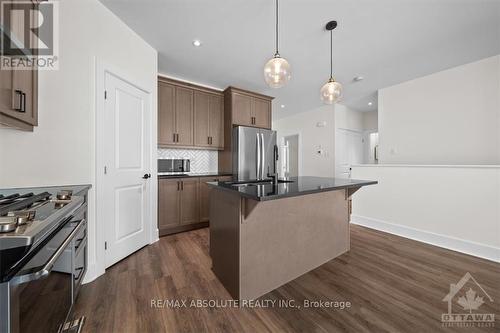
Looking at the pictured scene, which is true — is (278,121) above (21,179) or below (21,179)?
above

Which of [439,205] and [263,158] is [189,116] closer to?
[263,158]

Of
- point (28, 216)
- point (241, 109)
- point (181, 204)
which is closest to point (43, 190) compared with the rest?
point (28, 216)

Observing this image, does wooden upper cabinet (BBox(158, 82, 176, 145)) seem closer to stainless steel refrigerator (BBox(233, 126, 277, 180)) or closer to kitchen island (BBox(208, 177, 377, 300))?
stainless steel refrigerator (BBox(233, 126, 277, 180))

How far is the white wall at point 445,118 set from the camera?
2621mm

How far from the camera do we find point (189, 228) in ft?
10.2

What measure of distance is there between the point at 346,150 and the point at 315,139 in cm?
86

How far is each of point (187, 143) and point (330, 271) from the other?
281 cm

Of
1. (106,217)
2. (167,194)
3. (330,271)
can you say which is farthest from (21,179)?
(330,271)

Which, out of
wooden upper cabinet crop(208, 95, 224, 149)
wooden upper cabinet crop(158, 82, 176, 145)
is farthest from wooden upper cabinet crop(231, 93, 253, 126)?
wooden upper cabinet crop(158, 82, 176, 145)

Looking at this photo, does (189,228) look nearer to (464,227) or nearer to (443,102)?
(464,227)

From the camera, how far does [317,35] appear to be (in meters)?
2.27

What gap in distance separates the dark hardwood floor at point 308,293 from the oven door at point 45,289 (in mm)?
441

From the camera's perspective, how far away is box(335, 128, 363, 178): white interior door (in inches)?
188

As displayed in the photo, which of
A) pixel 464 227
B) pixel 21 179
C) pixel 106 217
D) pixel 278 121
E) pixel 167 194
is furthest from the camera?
pixel 278 121
